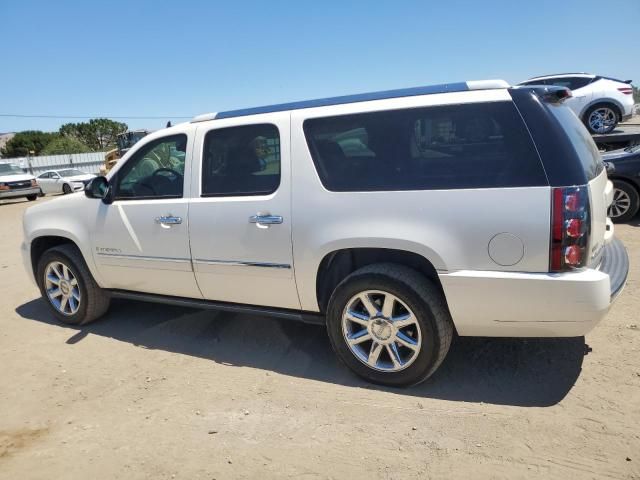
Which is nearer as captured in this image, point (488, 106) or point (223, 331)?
point (488, 106)

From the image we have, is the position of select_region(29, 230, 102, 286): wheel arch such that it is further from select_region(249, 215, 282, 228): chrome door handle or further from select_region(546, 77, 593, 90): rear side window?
select_region(546, 77, 593, 90): rear side window

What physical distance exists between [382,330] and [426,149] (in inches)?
46.7

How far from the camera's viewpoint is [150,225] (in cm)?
387

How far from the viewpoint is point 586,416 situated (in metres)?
2.70

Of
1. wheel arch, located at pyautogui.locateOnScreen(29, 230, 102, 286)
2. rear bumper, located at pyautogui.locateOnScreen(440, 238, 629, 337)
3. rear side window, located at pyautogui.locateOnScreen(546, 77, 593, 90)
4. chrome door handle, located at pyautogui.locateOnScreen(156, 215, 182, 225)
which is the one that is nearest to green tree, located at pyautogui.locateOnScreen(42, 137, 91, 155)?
rear side window, located at pyautogui.locateOnScreen(546, 77, 593, 90)

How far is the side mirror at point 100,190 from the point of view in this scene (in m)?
4.12

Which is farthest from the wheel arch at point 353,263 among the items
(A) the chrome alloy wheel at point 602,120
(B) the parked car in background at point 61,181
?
(B) the parked car in background at point 61,181

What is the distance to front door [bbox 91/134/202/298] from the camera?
3771 mm

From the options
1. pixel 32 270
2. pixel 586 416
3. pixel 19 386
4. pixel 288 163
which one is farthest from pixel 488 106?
pixel 32 270

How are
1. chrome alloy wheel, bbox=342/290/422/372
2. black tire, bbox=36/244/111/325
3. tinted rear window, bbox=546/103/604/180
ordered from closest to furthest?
1. tinted rear window, bbox=546/103/604/180
2. chrome alloy wheel, bbox=342/290/422/372
3. black tire, bbox=36/244/111/325

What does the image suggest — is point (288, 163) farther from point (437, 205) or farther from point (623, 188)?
point (623, 188)

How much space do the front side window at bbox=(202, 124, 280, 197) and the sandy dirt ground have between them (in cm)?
136

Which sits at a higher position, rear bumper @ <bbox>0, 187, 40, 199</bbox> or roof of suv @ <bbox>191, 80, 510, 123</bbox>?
roof of suv @ <bbox>191, 80, 510, 123</bbox>

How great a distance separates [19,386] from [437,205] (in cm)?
338
